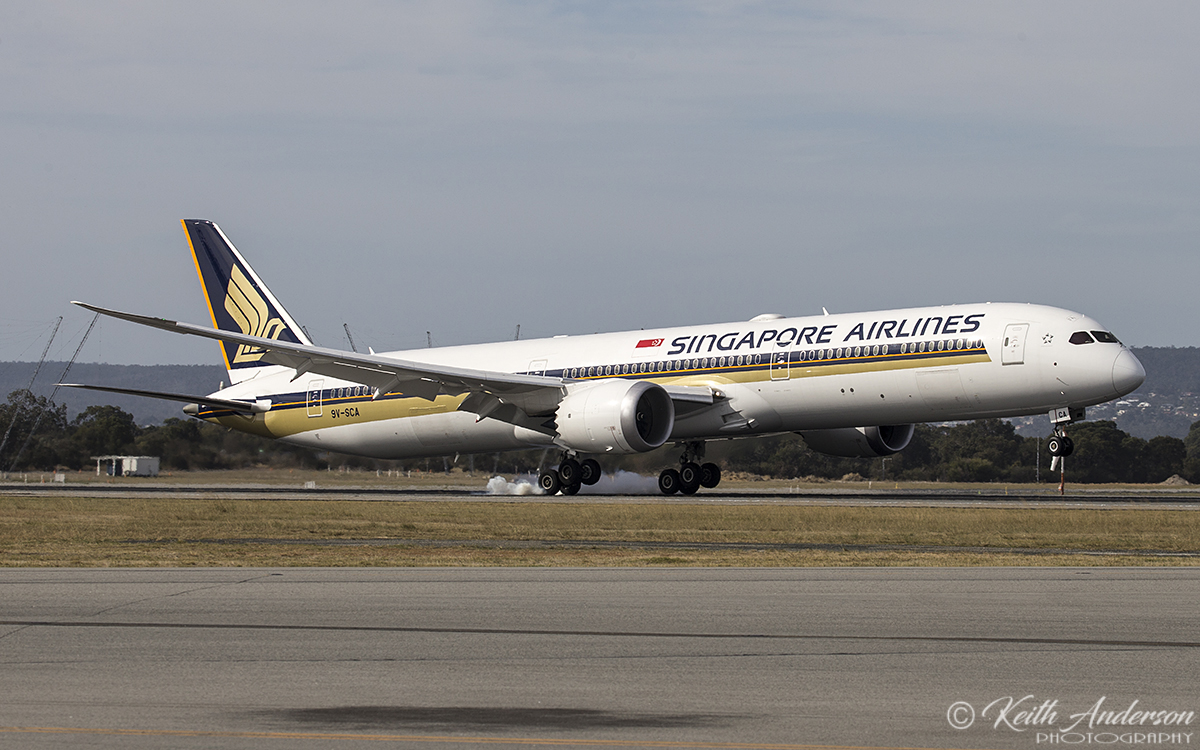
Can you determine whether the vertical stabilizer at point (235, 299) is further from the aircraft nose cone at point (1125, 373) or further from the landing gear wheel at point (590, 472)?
the aircraft nose cone at point (1125, 373)

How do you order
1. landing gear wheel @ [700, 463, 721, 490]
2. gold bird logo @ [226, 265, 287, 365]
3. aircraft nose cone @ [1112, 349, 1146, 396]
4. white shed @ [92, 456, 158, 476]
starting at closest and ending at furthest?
1. aircraft nose cone @ [1112, 349, 1146, 396]
2. landing gear wheel @ [700, 463, 721, 490]
3. gold bird logo @ [226, 265, 287, 365]
4. white shed @ [92, 456, 158, 476]

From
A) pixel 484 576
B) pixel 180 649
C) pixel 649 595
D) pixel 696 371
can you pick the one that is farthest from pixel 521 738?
pixel 696 371

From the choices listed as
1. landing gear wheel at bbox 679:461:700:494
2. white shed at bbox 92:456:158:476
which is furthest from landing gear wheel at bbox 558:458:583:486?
white shed at bbox 92:456:158:476

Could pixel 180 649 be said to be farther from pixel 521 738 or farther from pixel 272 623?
pixel 521 738

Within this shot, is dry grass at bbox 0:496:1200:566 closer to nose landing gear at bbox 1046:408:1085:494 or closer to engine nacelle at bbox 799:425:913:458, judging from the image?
nose landing gear at bbox 1046:408:1085:494

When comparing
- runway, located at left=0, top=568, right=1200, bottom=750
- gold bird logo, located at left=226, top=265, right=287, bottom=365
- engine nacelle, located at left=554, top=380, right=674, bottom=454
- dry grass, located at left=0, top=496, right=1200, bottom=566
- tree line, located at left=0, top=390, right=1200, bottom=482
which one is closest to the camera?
runway, located at left=0, top=568, right=1200, bottom=750

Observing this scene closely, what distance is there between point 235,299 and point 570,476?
16.4 m

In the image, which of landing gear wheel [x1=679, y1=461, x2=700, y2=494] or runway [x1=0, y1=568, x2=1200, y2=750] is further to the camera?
landing gear wheel [x1=679, y1=461, x2=700, y2=494]

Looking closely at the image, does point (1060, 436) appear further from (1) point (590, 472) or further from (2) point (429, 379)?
(2) point (429, 379)

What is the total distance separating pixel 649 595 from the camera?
14.7 metres

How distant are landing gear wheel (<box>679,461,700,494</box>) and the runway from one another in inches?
939

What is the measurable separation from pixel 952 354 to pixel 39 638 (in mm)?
27204

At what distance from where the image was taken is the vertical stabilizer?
156 feet

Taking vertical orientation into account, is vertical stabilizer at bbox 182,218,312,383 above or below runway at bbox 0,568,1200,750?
above
